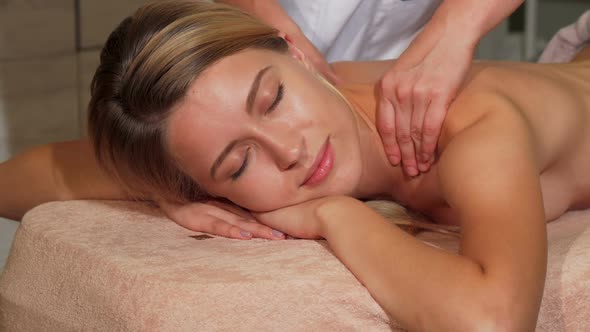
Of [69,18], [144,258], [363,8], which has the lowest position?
[69,18]

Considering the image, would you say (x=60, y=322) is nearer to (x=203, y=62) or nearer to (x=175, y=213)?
(x=175, y=213)

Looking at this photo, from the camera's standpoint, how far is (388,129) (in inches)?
65.1

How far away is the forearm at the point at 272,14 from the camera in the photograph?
189 centimetres

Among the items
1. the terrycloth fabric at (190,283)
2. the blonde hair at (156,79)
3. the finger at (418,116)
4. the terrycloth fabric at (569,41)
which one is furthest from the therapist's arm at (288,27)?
the terrycloth fabric at (569,41)

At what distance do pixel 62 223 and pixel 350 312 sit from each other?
1.87 feet

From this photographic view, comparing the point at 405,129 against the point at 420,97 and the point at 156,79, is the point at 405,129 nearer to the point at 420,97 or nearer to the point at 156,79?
the point at 420,97

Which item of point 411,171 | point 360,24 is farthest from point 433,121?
point 360,24

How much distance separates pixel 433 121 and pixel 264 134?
0.27 m

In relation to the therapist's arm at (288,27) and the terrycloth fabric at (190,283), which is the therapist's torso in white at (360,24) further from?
the terrycloth fabric at (190,283)

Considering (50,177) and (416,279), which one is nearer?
(416,279)

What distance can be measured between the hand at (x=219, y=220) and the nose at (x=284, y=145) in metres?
0.12

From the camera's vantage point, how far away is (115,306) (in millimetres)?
1393

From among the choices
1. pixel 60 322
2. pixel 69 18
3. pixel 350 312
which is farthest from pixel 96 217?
pixel 69 18

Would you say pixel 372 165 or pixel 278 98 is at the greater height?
pixel 278 98
